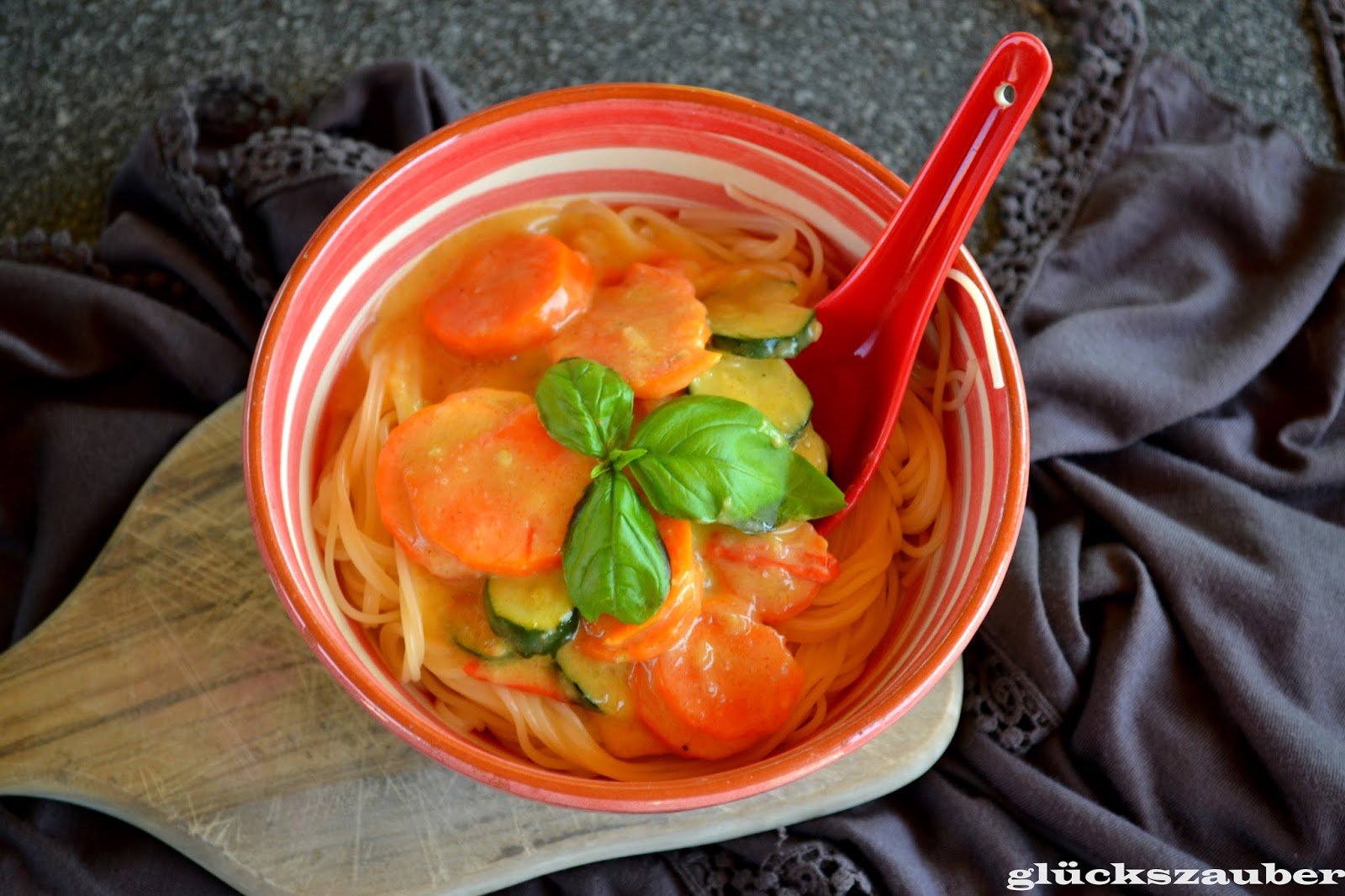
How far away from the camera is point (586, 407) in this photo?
2314mm

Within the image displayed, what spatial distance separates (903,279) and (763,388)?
384mm

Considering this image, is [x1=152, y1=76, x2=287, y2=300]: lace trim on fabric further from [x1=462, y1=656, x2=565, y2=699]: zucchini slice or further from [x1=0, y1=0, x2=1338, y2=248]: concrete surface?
[x1=462, y1=656, x2=565, y2=699]: zucchini slice

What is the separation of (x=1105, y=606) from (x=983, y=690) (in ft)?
1.41

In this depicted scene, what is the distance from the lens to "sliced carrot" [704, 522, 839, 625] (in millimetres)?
2465

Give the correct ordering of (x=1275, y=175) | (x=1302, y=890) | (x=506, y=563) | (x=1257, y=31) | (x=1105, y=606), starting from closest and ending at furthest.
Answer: (x=506, y=563) → (x=1302, y=890) → (x=1105, y=606) → (x=1275, y=175) → (x=1257, y=31)

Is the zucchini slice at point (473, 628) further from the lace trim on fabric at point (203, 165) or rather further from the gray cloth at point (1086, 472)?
the lace trim on fabric at point (203, 165)

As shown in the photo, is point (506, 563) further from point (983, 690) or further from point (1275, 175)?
point (1275, 175)

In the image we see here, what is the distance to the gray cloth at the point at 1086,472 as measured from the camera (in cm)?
280

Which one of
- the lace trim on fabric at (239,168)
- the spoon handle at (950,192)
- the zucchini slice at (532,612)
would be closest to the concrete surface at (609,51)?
the lace trim on fabric at (239,168)

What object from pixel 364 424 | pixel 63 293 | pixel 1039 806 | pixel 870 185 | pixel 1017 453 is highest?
→ pixel 870 185

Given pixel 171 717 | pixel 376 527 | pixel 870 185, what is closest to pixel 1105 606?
pixel 870 185

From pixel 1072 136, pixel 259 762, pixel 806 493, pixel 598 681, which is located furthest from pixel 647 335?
pixel 1072 136

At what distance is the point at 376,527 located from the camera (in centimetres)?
260

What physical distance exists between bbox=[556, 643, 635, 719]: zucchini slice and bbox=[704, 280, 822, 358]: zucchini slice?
71cm
